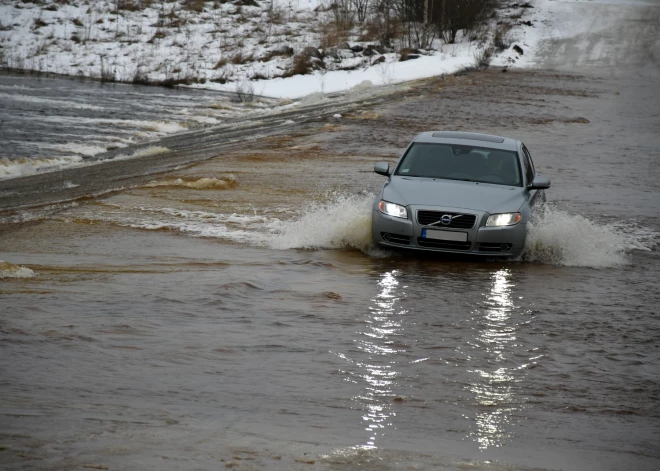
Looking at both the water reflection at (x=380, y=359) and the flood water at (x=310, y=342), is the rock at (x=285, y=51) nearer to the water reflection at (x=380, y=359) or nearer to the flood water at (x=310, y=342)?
the flood water at (x=310, y=342)

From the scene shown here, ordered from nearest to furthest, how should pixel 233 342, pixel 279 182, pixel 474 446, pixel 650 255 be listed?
1. pixel 474 446
2. pixel 233 342
3. pixel 650 255
4. pixel 279 182

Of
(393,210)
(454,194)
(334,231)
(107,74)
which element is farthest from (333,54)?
(393,210)

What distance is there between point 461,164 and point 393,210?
157 cm

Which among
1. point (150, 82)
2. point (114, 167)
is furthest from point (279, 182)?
point (150, 82)

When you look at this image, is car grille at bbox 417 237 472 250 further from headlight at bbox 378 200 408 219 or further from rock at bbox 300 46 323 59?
rock at bbox 300 46 323 59

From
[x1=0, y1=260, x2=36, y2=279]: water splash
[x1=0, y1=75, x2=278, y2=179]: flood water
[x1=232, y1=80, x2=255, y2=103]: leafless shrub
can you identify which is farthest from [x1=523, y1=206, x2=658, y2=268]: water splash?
[x1=232, y1=80, x2=255, y2=103]: leafless shrub

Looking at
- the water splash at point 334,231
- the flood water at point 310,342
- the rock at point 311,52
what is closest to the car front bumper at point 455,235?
the flood water at point 310,342

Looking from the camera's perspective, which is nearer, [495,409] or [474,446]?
[474,446]

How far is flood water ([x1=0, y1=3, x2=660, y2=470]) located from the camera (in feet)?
18.0

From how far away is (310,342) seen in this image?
25.5 ft

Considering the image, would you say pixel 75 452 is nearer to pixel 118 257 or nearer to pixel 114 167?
pixel 118 257

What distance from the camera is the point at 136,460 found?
4.99 metres

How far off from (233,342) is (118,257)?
12.6ft

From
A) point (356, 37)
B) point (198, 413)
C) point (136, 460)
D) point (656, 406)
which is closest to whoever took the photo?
point (136, 460)
